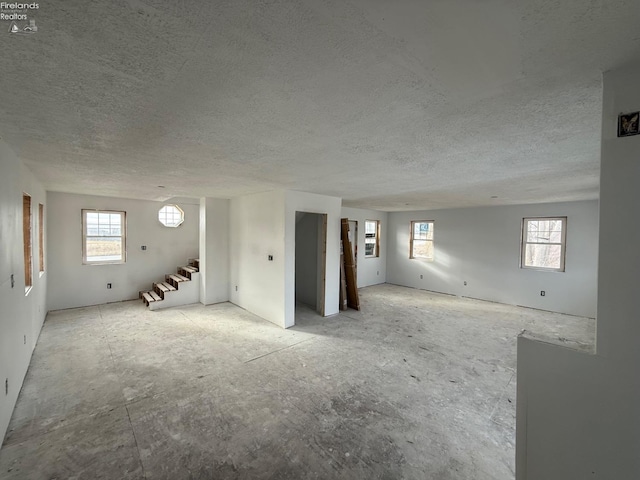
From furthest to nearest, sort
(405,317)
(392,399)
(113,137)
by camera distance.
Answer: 1. (405,317)
2. (392,399)
3. (113,137)

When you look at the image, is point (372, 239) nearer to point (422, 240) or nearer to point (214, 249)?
point (422, 240)

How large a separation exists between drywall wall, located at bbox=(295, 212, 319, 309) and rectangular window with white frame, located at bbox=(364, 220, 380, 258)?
8.22ft

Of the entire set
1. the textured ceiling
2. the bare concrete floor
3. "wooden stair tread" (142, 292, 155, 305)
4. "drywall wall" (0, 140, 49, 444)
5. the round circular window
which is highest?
the textured ceiling

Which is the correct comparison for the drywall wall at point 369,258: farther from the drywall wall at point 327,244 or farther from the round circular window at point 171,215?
the round circular window at point 171,215

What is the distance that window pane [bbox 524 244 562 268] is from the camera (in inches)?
230

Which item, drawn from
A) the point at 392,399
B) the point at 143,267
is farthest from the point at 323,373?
the point at 143,267

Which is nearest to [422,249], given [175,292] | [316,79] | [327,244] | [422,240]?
[422,240]

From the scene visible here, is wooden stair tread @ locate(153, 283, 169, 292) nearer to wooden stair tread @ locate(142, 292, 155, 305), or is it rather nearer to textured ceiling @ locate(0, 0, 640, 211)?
wooden stair tread @ locate(142, 292, 155, 305)

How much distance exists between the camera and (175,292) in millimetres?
5793

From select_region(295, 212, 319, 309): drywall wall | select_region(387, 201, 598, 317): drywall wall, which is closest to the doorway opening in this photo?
select_region(295, 212, 319, 309): drywall wall

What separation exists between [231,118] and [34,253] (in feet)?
13.4

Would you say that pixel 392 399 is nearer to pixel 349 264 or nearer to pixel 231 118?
pixel 231 118

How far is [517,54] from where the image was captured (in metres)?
1.10

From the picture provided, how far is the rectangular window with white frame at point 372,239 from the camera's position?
326 inches
